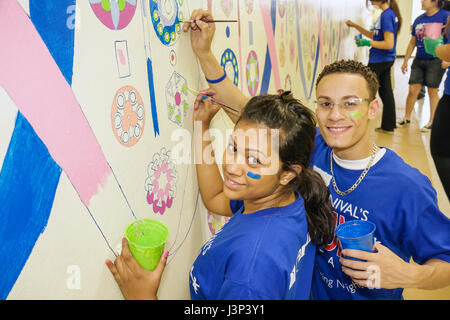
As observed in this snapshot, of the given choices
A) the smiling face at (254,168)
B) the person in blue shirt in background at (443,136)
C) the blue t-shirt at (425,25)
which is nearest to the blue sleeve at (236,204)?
the smiling face at (254,168)

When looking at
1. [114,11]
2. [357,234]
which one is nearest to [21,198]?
[114,11]

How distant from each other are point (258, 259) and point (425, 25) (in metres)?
4.08

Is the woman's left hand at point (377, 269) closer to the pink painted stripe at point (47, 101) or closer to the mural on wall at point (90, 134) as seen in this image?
the mural on wall at point (90, 134)

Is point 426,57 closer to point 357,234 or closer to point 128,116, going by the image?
point 357,234

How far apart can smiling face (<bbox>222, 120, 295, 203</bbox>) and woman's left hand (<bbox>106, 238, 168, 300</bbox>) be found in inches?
11.8

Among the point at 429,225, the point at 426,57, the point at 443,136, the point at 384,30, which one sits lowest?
the point at 443,136

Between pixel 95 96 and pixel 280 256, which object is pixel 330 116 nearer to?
pixel 280 256

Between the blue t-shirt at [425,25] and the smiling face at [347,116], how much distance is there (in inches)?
114

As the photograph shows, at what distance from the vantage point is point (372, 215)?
108 cm

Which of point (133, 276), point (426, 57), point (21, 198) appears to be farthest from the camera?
point (426, 57)

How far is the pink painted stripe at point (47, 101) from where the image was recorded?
543 mm

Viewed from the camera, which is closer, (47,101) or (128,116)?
(47,101)

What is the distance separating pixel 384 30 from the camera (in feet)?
13.1
